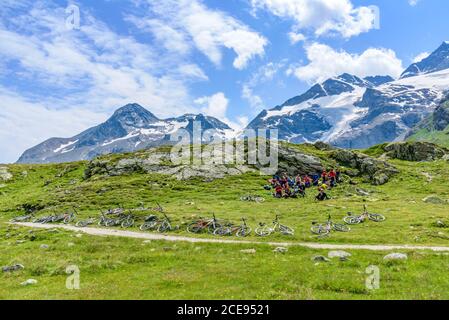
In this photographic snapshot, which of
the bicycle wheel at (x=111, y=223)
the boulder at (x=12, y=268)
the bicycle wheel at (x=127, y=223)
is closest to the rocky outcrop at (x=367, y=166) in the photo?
the bicycle wheel at (x=127, y=223)

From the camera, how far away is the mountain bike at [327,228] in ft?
124

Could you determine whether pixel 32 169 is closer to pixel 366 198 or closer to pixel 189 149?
pixel 189 149

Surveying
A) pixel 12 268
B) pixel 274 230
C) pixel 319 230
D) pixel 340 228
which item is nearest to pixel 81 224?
pixel 12 268

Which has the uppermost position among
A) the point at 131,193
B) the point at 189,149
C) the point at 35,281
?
the point at 189,149

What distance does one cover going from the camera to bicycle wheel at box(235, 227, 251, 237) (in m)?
38.6

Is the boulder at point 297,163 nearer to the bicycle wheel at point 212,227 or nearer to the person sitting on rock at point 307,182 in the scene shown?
the person sitting on rock at point 307,182

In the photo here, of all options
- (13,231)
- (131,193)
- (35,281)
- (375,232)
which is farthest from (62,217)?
(375,232)

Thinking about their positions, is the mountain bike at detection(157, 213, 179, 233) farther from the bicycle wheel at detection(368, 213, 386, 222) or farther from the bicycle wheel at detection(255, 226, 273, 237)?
the bicycle wheel at detection(368, 213, 386, 222)

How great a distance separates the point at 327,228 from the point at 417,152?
68.1 meters

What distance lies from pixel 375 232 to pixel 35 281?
28.6 metres

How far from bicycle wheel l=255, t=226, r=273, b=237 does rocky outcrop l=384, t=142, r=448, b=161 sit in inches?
2731

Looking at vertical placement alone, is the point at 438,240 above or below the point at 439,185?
below

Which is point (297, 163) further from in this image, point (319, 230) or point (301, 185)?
point (319, 230)

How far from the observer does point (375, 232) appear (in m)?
36.8
